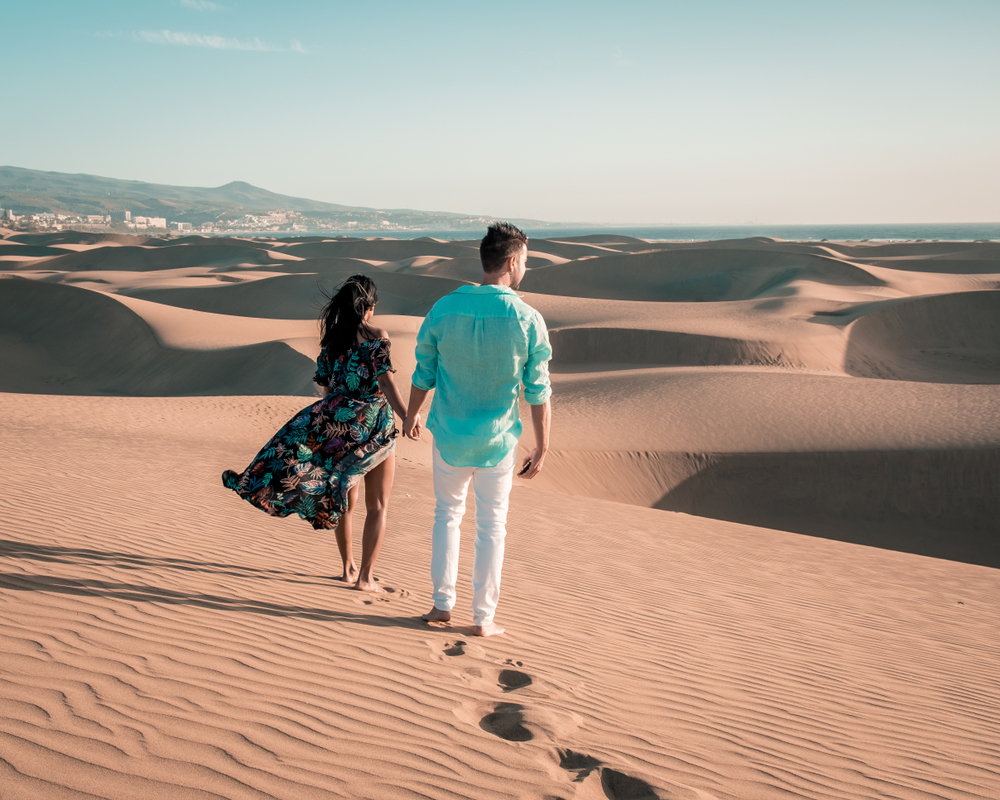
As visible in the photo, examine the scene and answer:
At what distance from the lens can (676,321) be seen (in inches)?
951

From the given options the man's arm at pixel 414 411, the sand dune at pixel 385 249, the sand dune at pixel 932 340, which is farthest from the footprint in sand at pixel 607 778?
the sand dune at pixel 385 249

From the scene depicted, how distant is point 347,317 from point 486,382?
98cm

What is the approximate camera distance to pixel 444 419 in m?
3.39

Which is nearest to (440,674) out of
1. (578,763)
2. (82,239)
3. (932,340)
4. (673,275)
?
(578,763)

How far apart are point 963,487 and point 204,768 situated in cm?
Result: 1178

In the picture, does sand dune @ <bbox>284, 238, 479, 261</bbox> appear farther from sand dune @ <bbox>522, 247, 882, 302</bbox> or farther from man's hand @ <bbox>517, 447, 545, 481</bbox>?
man's hand @ <bbox>517, 447, 545, 481</bbox>

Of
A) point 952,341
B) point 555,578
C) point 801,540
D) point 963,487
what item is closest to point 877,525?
point 963,487

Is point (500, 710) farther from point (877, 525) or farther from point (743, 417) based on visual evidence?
point (743, 417)

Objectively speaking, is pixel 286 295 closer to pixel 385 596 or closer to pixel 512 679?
pixel 385 596

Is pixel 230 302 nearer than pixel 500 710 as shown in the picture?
No

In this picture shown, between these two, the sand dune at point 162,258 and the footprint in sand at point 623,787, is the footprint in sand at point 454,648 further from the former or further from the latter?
the sand dune at point 162,258

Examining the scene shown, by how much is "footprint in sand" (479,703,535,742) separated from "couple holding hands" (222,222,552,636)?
66 centimetres

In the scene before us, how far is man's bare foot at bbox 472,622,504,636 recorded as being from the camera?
144 inches

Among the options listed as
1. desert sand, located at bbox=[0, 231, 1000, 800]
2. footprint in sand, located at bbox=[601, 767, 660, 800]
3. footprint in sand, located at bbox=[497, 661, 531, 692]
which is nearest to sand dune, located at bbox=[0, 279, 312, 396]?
desert sand, located at bbox=[0, 231, 1000, 800]
